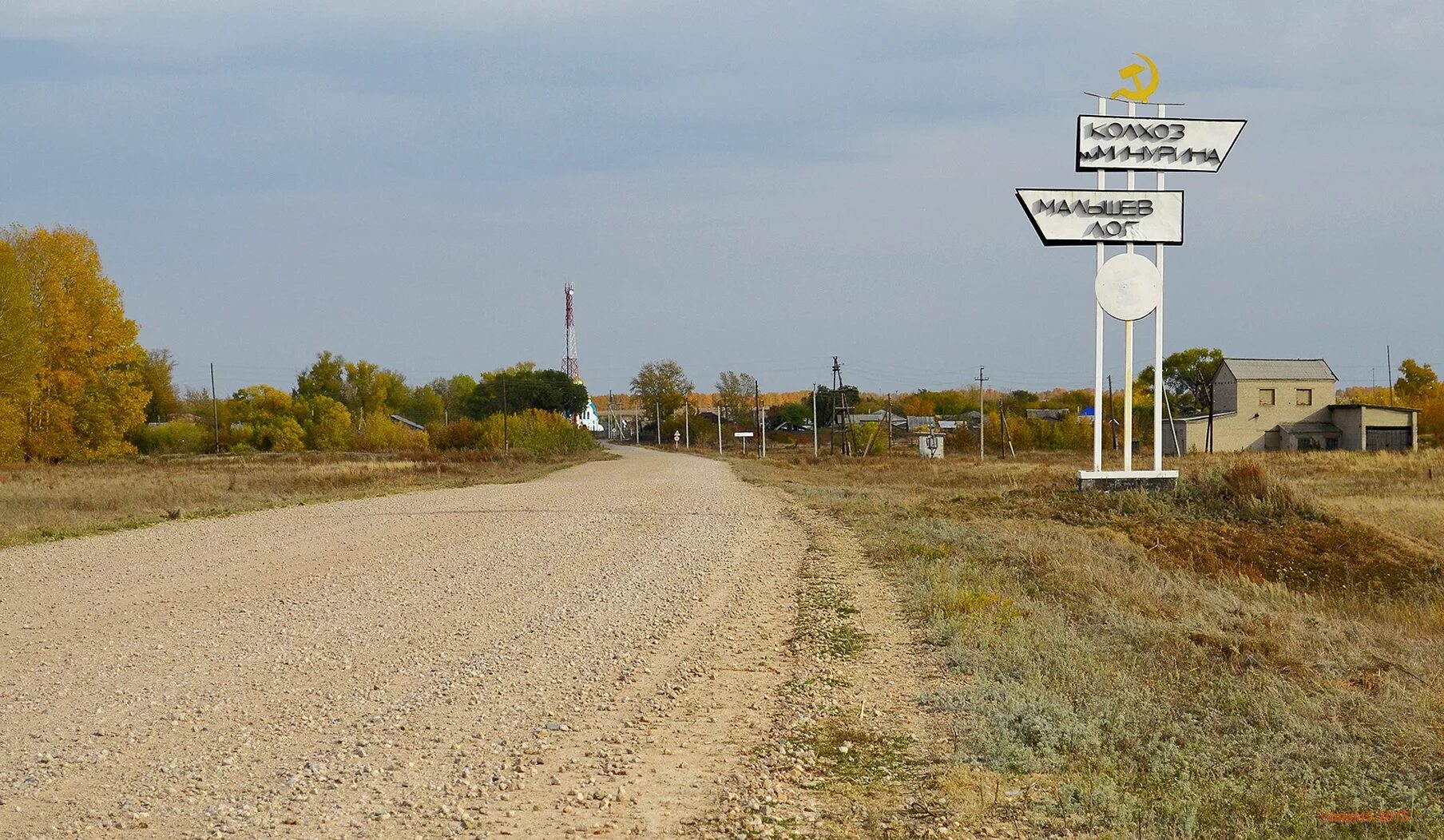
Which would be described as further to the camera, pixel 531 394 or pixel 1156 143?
pixel 531 394

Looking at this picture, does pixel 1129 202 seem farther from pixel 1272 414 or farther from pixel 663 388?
pixel 663 388

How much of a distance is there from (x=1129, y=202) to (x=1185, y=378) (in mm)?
94748

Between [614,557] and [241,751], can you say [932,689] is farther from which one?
[614,557]

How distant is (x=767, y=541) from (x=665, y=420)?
120305mm

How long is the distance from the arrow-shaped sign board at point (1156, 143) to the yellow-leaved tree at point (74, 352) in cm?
5231

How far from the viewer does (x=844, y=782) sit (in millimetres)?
5887

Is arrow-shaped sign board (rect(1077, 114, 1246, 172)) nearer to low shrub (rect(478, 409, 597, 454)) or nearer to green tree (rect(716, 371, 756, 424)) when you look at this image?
low shrub (rect(478, 409, 597, 454))

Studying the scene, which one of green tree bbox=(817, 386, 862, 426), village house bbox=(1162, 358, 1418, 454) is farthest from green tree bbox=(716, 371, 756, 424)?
village house bbox=(1162, 358, 1418, 454)

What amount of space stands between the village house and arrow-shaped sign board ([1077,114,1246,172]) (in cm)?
5254

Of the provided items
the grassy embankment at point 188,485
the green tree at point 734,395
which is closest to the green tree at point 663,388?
the green tree at point 734,395

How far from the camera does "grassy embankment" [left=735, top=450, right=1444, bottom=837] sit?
18.5ft

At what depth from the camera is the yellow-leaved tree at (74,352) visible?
189 feet

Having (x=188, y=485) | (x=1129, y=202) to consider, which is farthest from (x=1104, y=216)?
(x=188, y=485)

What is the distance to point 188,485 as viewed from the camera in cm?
3409
